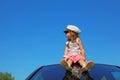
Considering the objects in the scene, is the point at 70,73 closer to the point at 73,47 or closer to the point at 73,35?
the point at 73,47

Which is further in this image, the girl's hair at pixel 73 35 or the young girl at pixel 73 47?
the girl's hair at pixel 73 35

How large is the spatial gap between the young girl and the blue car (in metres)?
0.22

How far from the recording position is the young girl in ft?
21.3

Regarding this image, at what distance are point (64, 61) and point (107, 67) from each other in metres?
1.39

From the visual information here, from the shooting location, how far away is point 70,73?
20.9ft

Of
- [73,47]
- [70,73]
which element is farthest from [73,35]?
[70,73]

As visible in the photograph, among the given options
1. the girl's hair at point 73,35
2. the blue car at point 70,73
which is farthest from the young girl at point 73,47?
the blue car at point 70,73

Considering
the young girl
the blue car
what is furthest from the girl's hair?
the blue car

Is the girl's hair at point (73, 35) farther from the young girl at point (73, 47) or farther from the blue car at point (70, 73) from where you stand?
the blue car at point (70, 73)

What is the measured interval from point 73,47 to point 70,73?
478 mm

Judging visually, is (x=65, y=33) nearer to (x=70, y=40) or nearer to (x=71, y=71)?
(x=70, y=40)

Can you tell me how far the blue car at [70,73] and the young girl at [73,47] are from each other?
8.7 inches

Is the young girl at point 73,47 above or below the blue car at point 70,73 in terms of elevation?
above

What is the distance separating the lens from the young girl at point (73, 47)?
648 cm
